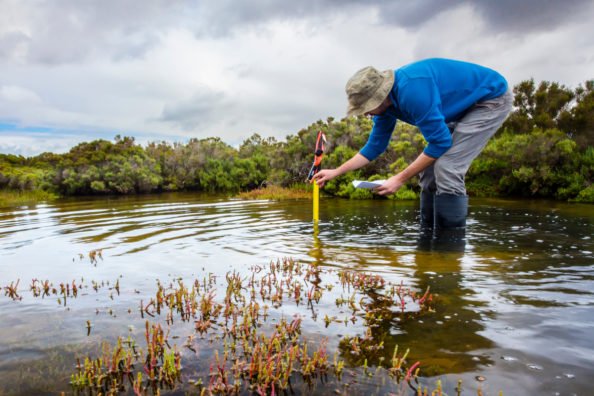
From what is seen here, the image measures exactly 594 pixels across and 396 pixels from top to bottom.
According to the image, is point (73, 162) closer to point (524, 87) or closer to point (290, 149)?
point (290, 149)

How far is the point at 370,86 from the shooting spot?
18.2ft

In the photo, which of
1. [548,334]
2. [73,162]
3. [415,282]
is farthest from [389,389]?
[73,162]

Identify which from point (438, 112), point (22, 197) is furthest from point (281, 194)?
point (438, 112)

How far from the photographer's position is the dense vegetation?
19375 mm

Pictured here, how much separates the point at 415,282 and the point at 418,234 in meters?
3.69

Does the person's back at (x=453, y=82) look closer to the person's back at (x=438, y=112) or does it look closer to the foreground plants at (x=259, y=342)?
the person's back at (x=438, y=112)

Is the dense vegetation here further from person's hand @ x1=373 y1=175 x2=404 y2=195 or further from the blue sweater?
person's hand @ x1=373 y1=175 x2=404 y2=195

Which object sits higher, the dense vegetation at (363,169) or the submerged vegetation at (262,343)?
the dense vegetation at (363,169)

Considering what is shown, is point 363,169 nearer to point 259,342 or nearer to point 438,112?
point 438,112

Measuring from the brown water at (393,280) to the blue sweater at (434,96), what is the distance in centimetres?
176

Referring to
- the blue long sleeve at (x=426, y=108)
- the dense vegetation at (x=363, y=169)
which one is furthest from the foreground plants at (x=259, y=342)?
the dense vegetation at (x=363, y=169)

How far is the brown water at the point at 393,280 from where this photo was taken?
3.07 meters

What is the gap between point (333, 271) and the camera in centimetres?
586

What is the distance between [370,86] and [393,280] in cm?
242
